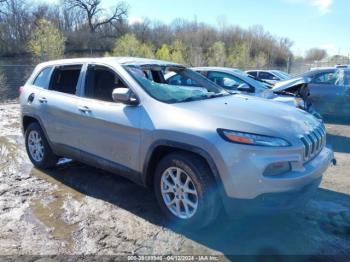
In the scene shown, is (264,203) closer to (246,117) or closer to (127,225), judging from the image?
(246,117)

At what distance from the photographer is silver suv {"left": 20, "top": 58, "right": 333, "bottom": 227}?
314cm

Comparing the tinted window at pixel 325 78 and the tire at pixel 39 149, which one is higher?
the tinted window at pixel 325 78

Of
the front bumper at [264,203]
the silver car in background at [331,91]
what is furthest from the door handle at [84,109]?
the silver car in background at [331,91]

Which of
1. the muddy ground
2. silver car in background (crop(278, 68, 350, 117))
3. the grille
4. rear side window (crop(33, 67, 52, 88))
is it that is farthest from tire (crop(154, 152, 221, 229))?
silver car in background (crop(278, 68, 350, 117))

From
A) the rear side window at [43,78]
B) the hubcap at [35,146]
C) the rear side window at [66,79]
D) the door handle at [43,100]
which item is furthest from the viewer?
the hubcap at [35,146]

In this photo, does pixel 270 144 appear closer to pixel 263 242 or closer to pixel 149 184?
pixel 263 242

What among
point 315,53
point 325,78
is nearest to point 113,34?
point 315,53

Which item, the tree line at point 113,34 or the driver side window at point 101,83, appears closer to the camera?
the driver side window at point 101,83

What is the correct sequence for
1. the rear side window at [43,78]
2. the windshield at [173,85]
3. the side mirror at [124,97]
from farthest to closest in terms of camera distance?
the rear side window at [43,78], the windshield at [173,85], the side mirror at [124,97]

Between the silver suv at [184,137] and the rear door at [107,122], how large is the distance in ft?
0.04

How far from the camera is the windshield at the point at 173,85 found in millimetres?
3965

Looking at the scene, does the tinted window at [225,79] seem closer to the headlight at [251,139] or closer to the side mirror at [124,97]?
the side mirror at [124,97]

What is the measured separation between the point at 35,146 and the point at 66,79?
4.26 ft

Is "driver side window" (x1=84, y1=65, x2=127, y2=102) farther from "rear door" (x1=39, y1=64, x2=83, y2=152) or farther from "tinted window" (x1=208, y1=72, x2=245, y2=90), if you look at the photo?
"tinted window" (x1=208, y1=72, x2=245, y2=90)
